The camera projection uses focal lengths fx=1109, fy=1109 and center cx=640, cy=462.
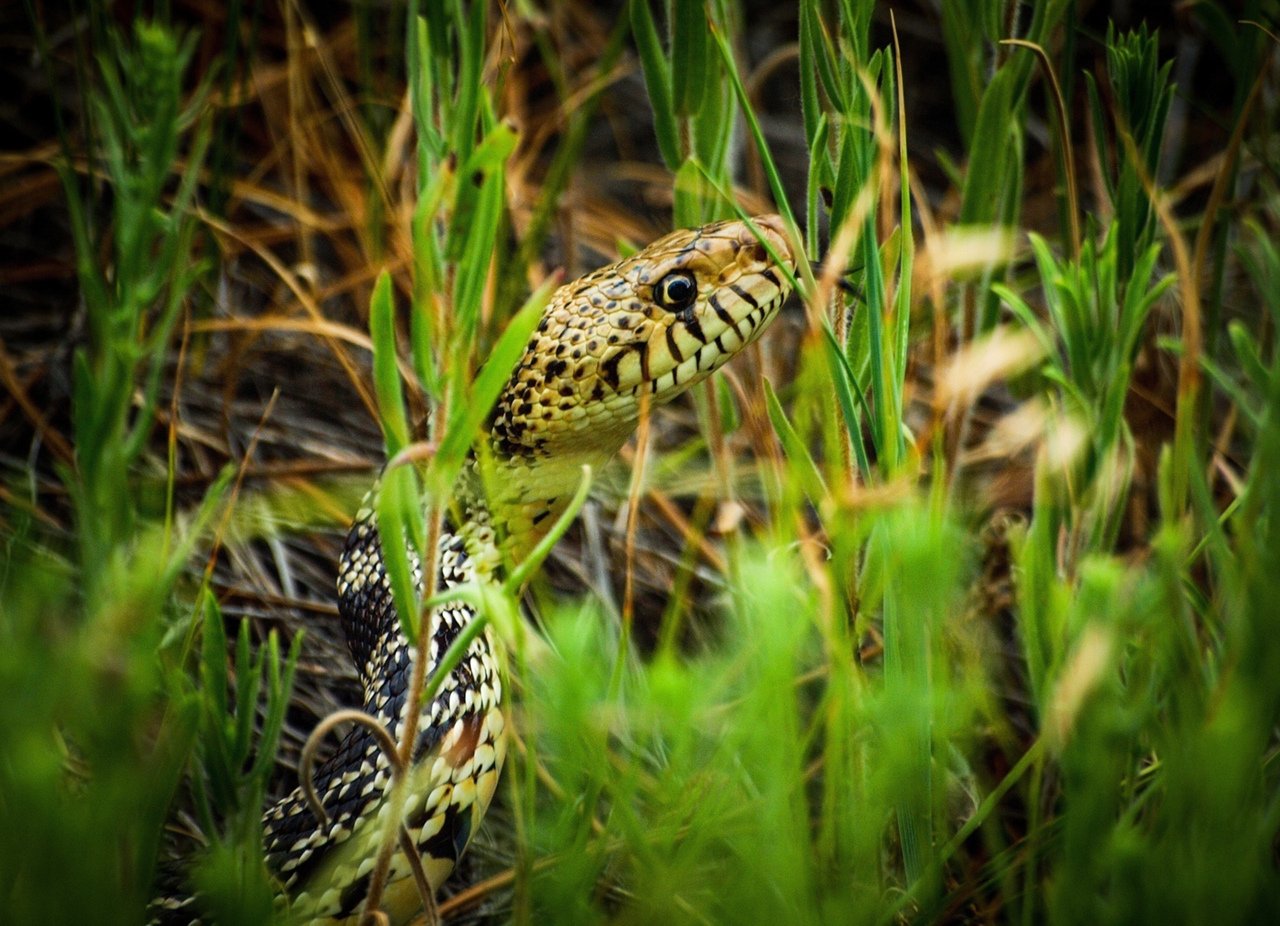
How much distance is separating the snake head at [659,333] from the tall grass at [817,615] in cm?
11

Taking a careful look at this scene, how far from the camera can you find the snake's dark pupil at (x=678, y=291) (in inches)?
73.8

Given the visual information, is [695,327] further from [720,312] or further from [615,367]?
[615,367]

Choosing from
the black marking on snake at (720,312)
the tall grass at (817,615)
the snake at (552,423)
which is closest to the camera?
the tall grass at (817,615)

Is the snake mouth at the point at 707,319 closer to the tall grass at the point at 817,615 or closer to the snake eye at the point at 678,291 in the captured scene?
the snake eye at the point at 678,291

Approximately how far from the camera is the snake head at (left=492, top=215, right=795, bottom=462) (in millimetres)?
1865

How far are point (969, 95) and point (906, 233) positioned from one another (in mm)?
601

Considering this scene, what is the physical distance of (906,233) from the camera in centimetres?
143

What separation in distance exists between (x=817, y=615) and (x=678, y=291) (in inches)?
30.0

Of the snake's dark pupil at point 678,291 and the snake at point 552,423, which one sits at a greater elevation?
the snake's dark pupil at point 678,291

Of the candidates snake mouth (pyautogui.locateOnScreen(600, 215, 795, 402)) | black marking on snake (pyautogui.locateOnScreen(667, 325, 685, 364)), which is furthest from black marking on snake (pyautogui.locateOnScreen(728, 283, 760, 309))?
black marking on snake (pyautogui.locateOnScreen(667, 325, 685, 364))

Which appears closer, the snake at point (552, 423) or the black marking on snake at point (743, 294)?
the snake at point (552, 423)

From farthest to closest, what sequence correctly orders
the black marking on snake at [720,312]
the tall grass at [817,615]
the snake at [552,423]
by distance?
→ the black marking on snake at [720,312] < the snake at [552,423] < the tall grass at [817,615]

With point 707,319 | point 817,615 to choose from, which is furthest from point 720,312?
point 817,615

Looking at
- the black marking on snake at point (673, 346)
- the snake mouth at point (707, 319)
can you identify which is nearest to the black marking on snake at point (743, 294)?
the snake mouth at point (707, 319)
